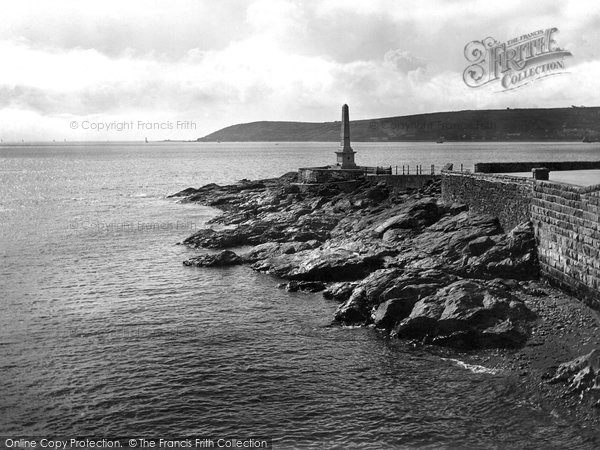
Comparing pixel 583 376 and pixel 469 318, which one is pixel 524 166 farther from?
pixel 583 376

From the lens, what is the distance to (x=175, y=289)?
2803cm

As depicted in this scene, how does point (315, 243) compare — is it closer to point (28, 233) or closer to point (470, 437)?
point (470, 437)

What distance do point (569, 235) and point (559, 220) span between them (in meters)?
1.07

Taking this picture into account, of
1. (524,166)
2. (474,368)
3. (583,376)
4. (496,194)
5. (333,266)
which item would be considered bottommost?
(474,368)

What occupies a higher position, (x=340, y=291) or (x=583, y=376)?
(x=340, y=291)

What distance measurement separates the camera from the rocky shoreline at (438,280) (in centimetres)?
1784

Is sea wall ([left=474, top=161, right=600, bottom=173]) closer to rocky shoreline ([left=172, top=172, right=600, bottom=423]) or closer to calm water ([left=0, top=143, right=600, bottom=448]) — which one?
rocky shoreline ([left=172, top=172, right=600, bottom=423])

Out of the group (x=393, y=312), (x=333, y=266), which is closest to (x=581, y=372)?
(x=393, y=312)

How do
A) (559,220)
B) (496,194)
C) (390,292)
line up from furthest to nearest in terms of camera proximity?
(496,194), (559,220), (390,292)

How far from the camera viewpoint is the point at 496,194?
2948cm

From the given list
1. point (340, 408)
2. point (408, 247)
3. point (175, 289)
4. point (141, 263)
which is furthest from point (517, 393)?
point (141, 263)

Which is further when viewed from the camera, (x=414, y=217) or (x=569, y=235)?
(x=414, y=217)

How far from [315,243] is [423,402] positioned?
1790cm

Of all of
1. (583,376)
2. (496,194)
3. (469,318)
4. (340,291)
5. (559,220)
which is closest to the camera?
(583,376)
